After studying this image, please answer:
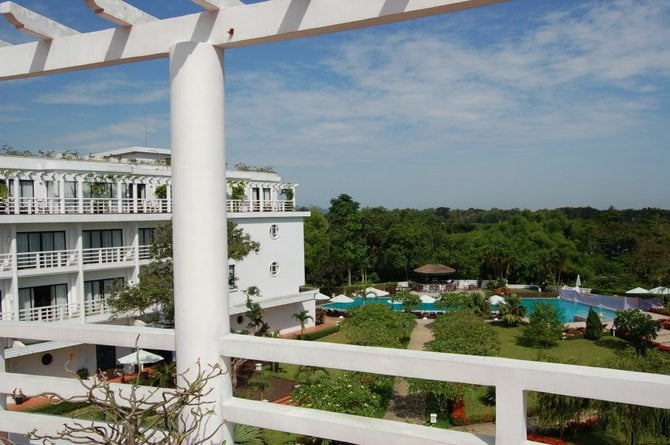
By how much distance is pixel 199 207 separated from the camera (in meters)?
1.53

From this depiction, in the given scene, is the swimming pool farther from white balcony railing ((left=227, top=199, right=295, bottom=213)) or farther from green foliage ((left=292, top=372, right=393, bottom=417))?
green foliage ((left=292, top=372, right=393, bottom=417))

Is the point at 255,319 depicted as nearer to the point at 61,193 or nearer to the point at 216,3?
the point at 61,193

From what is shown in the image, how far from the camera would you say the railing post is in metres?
1.16

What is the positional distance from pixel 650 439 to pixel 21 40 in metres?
9.53

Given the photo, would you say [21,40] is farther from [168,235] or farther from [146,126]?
[146,126]

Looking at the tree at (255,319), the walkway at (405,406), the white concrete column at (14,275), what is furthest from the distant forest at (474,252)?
the white concrete column at (14,275)

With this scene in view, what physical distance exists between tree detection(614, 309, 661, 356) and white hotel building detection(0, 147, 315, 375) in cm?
1139

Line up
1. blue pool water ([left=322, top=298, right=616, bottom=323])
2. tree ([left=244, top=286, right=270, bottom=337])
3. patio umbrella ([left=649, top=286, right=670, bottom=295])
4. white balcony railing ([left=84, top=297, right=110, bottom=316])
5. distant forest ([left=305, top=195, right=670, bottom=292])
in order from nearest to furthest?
1. white balcony railing ([left=84, top=297, right=110, bottom=316])
2. tree ([left=244, top=286, right=270, bottom=337])
3. blue pool water ([left=322, top=298, right=616, bottom=323])
4. patio umbrella ([left=649, top=286, right=670, bottom=295])
5. distant forest ([left=305, top=195, right=670, bottom=292])

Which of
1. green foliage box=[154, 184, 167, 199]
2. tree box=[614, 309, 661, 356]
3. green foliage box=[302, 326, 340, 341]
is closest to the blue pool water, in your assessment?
green foliage box=[302, 326, 340, 341]

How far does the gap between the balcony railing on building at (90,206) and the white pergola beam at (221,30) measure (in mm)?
11348

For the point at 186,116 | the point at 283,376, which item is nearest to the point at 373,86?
the point at 283,376

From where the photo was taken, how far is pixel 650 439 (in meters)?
8.02

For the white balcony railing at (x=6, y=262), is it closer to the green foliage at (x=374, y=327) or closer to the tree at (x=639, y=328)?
the green foliage at (x=374, y=327)

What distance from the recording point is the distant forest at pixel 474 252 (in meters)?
26.6
